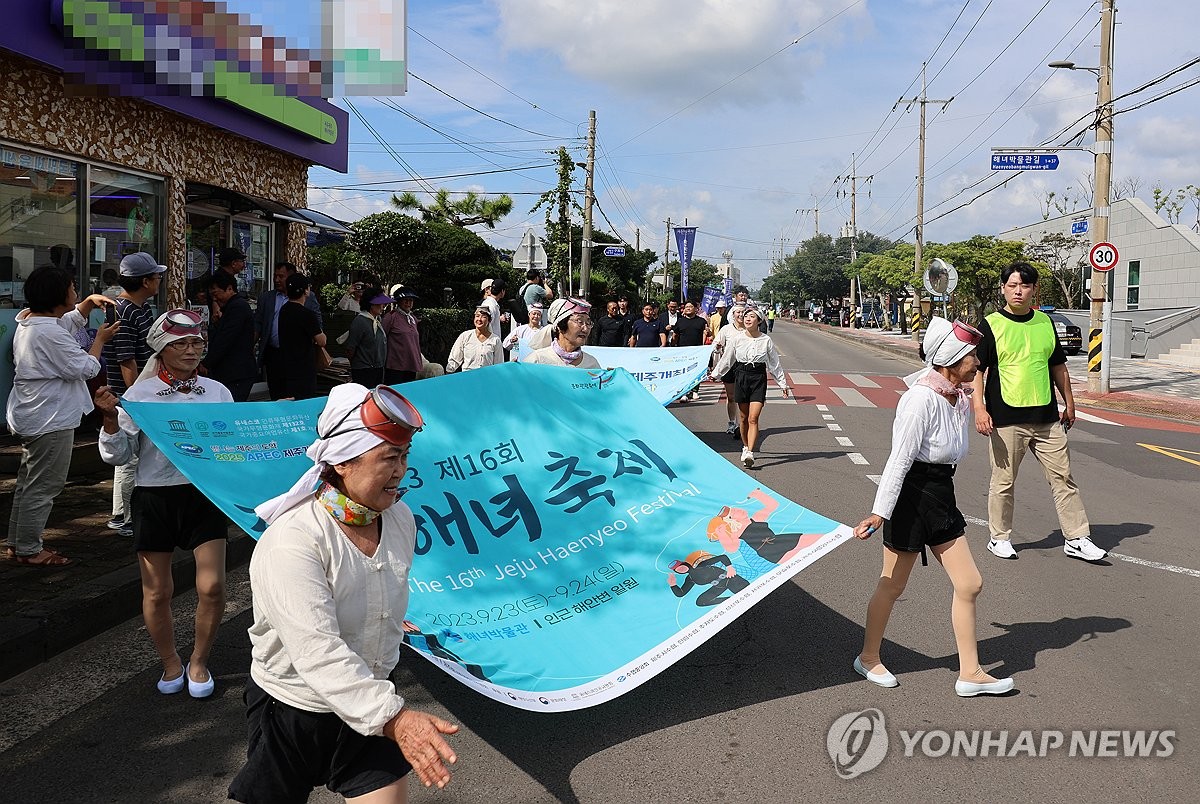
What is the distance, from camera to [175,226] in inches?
507

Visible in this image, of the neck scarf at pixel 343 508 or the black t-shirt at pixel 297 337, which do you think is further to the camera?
the black t-shirt at pixel 297 337

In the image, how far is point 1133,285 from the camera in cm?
4562

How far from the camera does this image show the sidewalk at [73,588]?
197 inches

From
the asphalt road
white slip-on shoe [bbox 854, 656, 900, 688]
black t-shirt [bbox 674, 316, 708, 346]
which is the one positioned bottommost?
the asphalt road

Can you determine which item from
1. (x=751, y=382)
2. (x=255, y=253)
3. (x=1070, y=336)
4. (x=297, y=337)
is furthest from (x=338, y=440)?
(x=1070, y=336)

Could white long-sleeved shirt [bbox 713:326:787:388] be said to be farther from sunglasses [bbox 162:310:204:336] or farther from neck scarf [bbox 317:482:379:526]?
neck scarf [bbox 317:482:379:526]

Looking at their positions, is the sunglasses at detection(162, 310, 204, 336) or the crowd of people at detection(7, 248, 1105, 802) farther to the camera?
the sunglasses at detection(162, 310, 204, 336)

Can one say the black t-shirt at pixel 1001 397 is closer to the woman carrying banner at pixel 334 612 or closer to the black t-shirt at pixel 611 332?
the woman carrying banner at pixel 334 612

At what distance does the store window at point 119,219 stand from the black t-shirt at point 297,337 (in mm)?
3134

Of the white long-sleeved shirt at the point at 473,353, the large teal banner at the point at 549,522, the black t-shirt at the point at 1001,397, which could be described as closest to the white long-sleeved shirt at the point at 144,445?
the large teal banner at the point at 549,522

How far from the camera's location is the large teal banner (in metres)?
4.19

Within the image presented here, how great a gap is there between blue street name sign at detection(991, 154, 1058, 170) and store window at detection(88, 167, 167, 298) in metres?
18.5

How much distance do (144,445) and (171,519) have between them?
0.37 meters

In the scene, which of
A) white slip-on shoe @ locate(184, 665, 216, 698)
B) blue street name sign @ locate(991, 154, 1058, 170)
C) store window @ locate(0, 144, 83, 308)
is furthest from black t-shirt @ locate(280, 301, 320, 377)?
blue street name sign @ locate(991, 154, 1058, 170)
